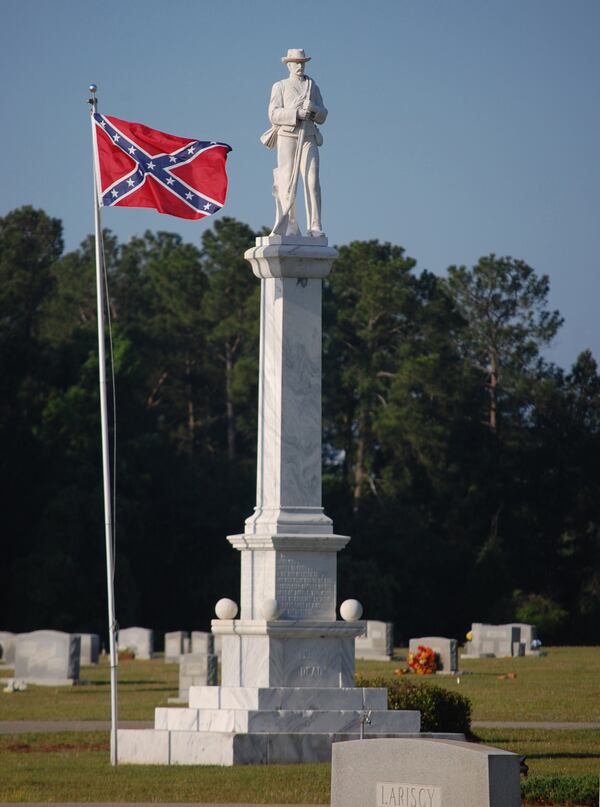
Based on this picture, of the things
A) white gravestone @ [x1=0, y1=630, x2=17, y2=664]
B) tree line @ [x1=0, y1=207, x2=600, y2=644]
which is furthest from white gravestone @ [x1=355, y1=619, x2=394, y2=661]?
tree line @ [x1=0, y1=207, x2=600, y2=644]

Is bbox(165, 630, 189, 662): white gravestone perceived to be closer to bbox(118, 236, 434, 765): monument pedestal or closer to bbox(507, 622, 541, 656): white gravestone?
bbox(507, 622, 541, 656): white gravestone

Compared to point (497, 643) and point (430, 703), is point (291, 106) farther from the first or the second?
point (497, 643)

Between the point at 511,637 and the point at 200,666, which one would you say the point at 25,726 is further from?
the point at 511,637

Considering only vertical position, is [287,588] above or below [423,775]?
above

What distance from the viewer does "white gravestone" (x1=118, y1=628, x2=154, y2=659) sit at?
48156 mm

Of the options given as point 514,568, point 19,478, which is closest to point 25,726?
point 19,478

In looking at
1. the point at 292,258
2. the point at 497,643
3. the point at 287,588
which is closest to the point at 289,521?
the point at 287,588

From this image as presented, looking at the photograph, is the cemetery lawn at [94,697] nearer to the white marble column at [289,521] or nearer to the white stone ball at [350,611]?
the white marble column at [289,521]

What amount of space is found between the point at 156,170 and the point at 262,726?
6939 millimetres

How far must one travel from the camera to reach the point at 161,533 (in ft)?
220

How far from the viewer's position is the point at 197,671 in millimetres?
29609

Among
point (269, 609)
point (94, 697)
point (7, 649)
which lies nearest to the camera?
point (269, 609)

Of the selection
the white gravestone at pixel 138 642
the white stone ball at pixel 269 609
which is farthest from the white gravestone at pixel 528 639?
the white stone ball at pixel 269 609

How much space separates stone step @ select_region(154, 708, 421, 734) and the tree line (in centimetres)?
3959
